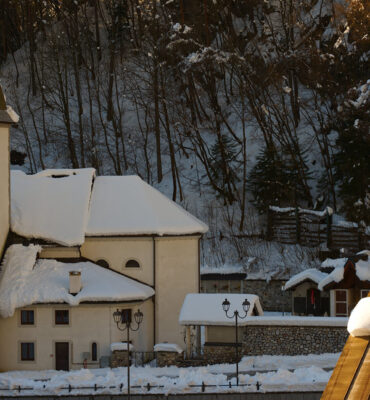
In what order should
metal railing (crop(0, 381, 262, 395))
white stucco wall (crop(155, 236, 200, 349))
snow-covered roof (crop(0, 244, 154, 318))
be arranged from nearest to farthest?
metal railing (crop(0, 381, 262, 395))
snow-covered roof (crop(0, 244, 154, 318))
white stucco wall (crop(155, 236, 200, 349))

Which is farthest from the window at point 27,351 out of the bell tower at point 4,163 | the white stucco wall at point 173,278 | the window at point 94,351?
the white stucco wall at point 173,278

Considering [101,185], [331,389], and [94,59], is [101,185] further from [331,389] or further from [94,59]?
[331,389]

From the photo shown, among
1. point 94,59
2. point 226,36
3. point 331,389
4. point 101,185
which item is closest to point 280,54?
point 226,36

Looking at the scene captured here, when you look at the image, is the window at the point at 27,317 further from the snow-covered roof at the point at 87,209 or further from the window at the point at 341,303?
the window at the point at 341,303

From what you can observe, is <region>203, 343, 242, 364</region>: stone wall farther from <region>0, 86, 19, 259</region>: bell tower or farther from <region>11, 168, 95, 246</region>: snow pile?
<region>0, 86, 19, 259</region>: bell tower

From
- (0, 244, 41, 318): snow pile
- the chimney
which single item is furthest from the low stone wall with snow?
(0, 244, 41, 318): snow pile

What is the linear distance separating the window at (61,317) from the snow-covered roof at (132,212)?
374 centimetres

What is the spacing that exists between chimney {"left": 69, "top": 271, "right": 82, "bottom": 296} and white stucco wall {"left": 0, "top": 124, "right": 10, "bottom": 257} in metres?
3.42

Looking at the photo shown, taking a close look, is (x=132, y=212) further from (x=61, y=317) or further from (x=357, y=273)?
(x=357, y=273)

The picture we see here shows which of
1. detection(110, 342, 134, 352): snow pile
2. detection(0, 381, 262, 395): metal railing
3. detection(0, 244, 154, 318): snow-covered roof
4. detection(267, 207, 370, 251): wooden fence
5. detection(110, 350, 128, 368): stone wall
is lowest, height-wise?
detection(0, 381, 262, 395): metal railing

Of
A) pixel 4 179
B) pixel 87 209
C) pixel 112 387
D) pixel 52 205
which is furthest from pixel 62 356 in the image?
pixel 4 179

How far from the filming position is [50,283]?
28906mm

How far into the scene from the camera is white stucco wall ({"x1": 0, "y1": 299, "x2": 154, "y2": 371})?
2828cm

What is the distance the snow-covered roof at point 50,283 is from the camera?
2819 cm
